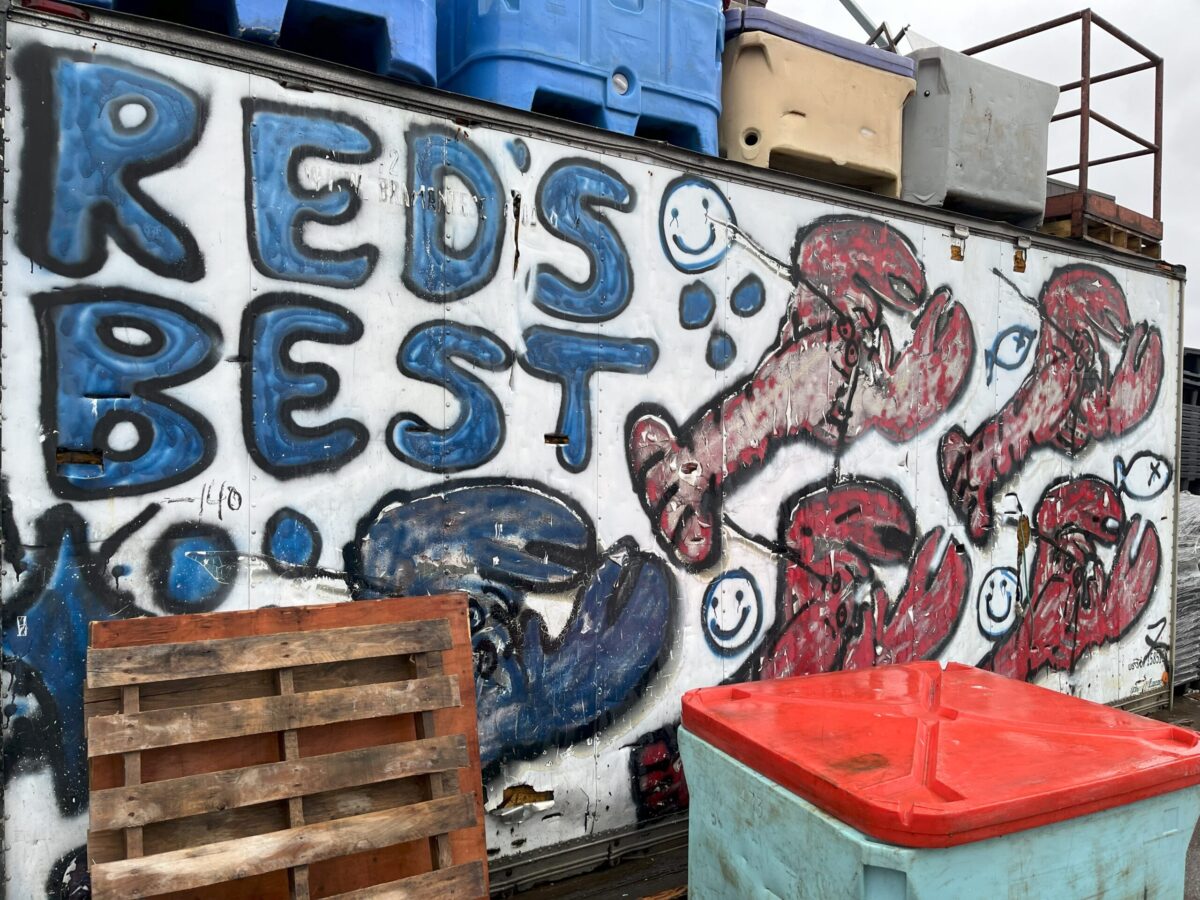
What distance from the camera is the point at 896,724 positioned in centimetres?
248

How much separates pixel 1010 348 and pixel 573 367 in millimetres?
2859

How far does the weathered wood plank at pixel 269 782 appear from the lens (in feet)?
7.50

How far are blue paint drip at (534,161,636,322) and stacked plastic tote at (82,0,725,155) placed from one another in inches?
11.0

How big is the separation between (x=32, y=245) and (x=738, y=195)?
270 cm

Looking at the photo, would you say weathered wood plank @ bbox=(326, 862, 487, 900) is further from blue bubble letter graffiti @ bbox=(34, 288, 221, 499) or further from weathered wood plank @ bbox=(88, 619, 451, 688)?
blue bubble letter graffiti @ bbox=(34, 288, 221, 499)

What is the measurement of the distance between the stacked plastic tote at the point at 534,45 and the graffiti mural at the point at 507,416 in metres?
0.22

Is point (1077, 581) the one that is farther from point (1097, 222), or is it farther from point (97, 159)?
point (97, 159)

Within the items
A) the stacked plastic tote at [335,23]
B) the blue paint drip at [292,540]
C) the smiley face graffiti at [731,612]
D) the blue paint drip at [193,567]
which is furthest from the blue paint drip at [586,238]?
the blue paint drip at [193,567]

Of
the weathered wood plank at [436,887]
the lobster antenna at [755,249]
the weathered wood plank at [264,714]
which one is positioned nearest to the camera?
the weathered wood plank at [264,714]

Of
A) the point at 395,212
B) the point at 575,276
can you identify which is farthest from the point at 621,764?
the point at 395,212

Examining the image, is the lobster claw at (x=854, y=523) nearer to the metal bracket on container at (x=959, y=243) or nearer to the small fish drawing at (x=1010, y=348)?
the small fish drawing at (x=1010, y=348)

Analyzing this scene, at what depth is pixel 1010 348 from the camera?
4949mm

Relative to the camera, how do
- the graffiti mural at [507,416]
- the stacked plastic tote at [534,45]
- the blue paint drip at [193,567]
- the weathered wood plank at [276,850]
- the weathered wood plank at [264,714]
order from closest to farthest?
the weathered wood plank at [276,850]
the weathered wood plank at [264,714]
the graffiti mural at [507,416]
the blue paint drip at [193,567]
the stacked plastic tote at [534,45]

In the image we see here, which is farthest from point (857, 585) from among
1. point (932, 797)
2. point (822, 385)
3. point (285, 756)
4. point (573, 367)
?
point (285, 756)
